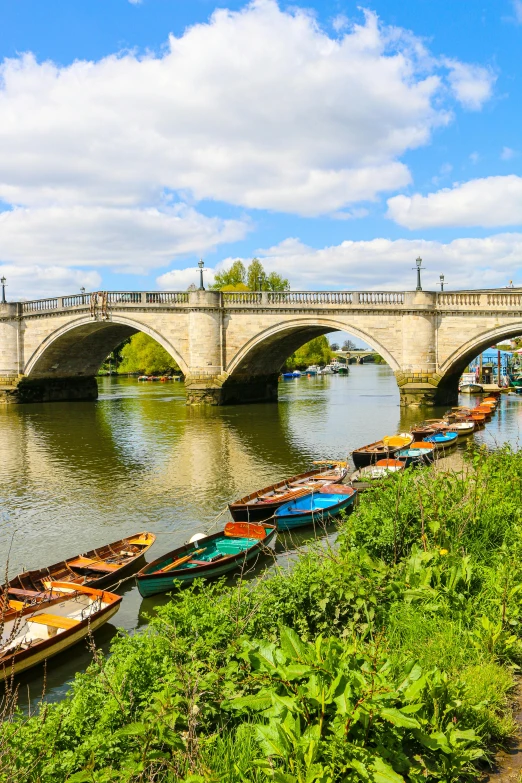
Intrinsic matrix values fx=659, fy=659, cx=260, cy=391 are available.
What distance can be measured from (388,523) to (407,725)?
4.30 metres

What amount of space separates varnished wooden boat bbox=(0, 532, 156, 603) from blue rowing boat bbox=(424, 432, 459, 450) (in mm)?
12268

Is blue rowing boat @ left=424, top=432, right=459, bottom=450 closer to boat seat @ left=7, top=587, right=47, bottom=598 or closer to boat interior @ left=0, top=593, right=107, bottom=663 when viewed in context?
boat interior @ left=0, top=593, right=107, bottom=663

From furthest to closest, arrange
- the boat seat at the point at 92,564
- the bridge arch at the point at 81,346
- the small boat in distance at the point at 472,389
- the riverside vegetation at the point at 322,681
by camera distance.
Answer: the small boat in distance at the point at 472,389, the bridge arch at the point at 81,346, the boat seat at the point at 92,564, the riverside vegetation at the point at 322,681

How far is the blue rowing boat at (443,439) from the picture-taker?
21688mm

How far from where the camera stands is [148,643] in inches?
217

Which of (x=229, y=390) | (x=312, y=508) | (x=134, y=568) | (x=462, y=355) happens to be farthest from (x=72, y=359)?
(x=134, y=568)

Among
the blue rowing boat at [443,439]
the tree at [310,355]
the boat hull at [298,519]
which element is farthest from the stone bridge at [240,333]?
the tree at [310,355]

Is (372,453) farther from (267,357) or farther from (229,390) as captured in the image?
(267,357)

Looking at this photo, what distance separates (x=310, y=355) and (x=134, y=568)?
229 feet

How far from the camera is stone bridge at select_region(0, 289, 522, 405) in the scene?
31.3 metres

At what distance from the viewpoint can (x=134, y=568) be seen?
452 inches

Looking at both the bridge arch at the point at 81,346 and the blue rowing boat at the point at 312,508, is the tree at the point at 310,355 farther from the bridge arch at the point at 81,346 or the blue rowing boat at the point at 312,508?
the blue rowing boat at the point at 312,508

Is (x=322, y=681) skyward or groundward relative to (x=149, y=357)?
groundward

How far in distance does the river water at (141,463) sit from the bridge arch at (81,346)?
396cm
